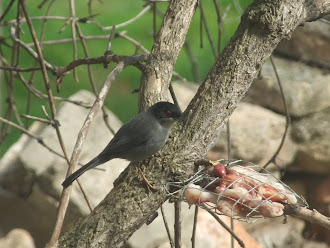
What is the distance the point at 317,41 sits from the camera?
693 cm

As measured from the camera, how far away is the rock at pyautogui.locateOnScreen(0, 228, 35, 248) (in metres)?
5.30

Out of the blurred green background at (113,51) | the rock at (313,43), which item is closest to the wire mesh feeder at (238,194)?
the blurred green background at (113,51)

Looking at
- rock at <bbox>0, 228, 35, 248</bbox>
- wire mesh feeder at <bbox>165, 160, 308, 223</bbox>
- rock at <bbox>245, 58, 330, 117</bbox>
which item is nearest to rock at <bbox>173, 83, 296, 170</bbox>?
rock at <bbox>245, 58, 330, 117</bbox>

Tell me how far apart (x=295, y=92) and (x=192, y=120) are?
353cm

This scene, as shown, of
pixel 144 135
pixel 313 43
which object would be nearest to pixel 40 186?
pixel 144 135

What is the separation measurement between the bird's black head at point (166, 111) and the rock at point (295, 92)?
3.05 metres

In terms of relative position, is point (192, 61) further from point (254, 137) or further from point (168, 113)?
point (168, 113)

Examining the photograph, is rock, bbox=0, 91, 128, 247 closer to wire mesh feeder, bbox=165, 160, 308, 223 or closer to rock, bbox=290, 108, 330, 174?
rock, bbox=290, 108, 330, 174

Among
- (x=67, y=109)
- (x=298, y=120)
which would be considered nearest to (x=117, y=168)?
(x=67, y=109)

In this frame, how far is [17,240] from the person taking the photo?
211 inches

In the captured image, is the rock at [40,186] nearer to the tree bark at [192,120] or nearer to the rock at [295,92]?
the rock at [295,92]

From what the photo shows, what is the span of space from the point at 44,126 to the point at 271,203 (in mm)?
3687

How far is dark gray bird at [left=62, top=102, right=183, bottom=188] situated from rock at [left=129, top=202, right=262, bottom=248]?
1.92 metres

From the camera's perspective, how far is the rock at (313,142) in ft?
20.1
